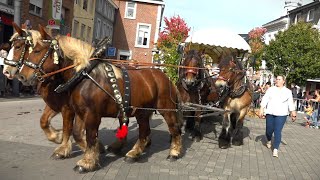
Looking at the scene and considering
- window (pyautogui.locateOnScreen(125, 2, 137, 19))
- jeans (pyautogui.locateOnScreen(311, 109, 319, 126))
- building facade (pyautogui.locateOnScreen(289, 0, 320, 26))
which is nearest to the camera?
jeans (pyautogui.locateOnScreen(311, 109, 319, 126))

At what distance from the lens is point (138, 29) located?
41062mm

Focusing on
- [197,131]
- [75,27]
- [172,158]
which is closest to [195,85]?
[197,131]

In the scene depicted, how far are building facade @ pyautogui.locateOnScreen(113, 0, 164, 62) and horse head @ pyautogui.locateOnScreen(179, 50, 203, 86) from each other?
32.5m

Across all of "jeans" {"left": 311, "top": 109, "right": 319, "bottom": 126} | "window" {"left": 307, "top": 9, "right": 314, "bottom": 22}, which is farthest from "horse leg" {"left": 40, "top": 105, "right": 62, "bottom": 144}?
"window" {"left": 307, "top": 9, "right": 314, "bottom": 22}

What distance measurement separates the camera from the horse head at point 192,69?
774 centimetres

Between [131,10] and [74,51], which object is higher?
[131,10]

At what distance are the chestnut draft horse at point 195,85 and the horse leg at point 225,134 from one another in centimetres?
63

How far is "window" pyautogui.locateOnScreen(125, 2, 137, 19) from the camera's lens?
41.3 meters

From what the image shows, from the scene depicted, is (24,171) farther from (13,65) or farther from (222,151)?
(222,151)

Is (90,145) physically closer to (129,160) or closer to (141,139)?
(129,160)

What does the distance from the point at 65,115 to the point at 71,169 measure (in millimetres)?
901

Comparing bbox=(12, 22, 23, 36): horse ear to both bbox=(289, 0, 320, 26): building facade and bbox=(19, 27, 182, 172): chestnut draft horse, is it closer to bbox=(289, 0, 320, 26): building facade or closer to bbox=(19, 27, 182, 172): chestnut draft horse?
bbox=(19, 27, 182, 172): chestnut draft horse

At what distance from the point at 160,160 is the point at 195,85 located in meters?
2.32

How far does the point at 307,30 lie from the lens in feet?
101
